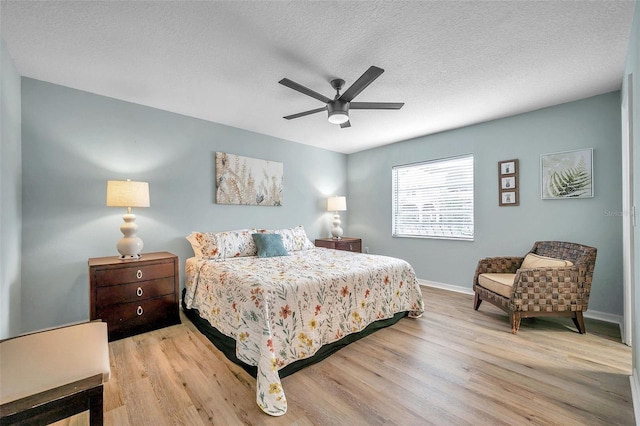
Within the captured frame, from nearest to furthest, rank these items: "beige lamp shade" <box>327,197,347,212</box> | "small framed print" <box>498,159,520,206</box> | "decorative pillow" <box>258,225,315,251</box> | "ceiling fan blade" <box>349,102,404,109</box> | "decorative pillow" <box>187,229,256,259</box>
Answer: "ceiling fan blade" <box>349,102,404,109</box> < "decorative pillow" <box>187,229,256,259</box> < "small framed print" <box>498,159,520,206</box> < "decorative pillow" <box>258,225,315,251</box> < "beige lamp shade" <box>327,197,347,212</box>

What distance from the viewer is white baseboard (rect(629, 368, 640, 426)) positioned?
151 centimetres

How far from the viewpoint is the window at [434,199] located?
398cm

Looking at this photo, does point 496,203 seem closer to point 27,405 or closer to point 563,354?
point 563,354

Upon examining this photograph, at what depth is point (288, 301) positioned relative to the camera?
77.6 inches

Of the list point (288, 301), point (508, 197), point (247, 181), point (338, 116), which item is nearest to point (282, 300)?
point (288, 301)

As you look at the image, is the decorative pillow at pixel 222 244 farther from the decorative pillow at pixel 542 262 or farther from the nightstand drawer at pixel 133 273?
→ the decorative pillow at pixel 542 262

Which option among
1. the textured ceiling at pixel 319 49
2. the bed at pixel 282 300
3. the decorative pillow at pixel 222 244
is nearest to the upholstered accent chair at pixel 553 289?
the bed at pixel 282 300

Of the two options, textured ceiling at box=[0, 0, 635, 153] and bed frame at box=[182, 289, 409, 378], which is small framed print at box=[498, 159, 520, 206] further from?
bed frame at box=[182, 289, 409, 378]

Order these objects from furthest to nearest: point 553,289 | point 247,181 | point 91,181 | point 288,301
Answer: point 247,181 < point 91,181 < point 553,289 < point 288,301

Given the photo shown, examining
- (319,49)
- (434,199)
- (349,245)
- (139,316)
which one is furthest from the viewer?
(349,245)

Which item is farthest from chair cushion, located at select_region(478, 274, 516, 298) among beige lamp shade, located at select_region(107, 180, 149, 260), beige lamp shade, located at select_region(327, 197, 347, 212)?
beige lamp shade, located at select_region(107, 180, 149, 260)

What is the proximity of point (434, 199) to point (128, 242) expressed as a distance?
4180 millimetres

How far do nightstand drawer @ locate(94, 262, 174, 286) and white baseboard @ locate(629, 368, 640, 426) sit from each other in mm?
3629

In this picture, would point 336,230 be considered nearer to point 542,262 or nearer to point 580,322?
point 542,262
